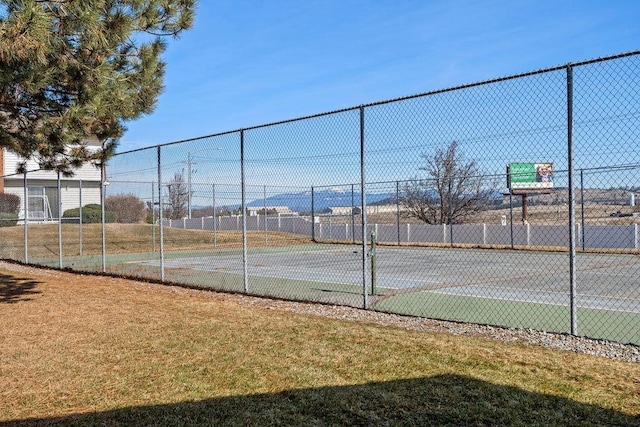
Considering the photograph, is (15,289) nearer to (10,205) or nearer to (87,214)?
(10,205)

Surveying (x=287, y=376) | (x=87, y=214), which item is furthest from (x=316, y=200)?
(x=87, y=214)

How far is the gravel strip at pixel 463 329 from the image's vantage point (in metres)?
5.62

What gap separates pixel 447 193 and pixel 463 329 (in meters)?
11.8

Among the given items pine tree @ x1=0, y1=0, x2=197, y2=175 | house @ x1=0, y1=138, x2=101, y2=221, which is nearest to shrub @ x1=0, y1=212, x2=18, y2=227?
house @ x1=0, y1=138, x2=101, y2=221

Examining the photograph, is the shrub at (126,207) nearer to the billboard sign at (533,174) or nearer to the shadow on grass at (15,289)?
the shadow on grass at (15,289)

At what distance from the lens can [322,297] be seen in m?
9.67

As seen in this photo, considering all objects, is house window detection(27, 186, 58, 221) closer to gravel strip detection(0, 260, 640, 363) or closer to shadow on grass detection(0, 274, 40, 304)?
shadow on grass detection(0, 274, 40, 304)

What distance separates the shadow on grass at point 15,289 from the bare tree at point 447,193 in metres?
8.15

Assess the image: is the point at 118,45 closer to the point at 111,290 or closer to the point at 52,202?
the point at 111,290

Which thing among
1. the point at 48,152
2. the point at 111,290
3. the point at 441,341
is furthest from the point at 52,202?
the point at 441,341

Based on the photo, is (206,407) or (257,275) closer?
(206,407)

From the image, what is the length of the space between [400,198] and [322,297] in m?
12.2

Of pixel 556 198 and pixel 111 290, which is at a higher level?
pixel 556 198

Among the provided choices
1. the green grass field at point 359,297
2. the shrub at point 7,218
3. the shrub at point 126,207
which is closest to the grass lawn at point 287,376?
the green grass field at point 359,297
